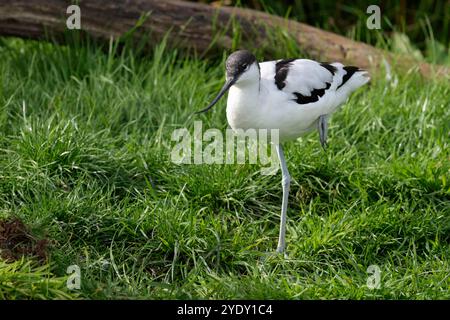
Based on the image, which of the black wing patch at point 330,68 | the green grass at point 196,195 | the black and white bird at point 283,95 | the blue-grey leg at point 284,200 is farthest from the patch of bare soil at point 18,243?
the black wing patch at point 330,68

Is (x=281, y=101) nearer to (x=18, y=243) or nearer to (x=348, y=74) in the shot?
(x=348, y=74)

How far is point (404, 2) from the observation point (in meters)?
7.22

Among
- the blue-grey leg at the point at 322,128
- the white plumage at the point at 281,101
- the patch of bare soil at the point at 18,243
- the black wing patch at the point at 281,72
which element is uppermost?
the black wing patch at the point at 281,72

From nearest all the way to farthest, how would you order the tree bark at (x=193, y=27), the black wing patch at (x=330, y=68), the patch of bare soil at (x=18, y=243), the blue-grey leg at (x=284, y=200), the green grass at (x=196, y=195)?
the patch of bare soil at (x=18, y=243)
the green grass at (x=196, y=195)
the blue-grey leg at (x=284, y=200)
the black wing patch at (x=330, y=68)
the tree bark at (x=193, y=27)

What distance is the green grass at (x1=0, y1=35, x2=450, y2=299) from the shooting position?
13.7 ft

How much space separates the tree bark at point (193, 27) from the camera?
19.0 feet

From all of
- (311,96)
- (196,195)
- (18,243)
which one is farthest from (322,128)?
(18,243)

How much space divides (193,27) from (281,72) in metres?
1.73

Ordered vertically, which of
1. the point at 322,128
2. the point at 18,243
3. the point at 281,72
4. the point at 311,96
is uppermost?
the point at 281,72

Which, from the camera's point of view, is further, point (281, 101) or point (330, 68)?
point (330, 68)

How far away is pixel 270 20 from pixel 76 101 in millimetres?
1561

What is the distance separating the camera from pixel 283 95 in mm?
4281

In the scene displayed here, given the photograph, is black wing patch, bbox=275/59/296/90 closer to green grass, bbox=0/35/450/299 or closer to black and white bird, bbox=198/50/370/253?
black and white bird, bbox=198/50/370/253

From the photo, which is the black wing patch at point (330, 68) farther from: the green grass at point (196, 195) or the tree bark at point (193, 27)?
the tree bark at point (193, 27)
